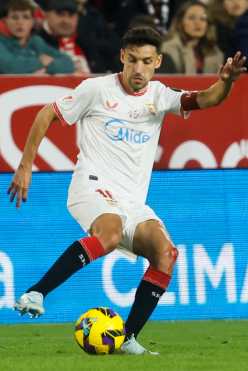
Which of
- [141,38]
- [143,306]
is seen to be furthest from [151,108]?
[143,306]

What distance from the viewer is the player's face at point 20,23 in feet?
40.4

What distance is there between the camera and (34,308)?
7441mm

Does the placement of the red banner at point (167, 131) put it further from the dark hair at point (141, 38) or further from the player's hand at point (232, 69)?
the player's hand at point (232, 69)

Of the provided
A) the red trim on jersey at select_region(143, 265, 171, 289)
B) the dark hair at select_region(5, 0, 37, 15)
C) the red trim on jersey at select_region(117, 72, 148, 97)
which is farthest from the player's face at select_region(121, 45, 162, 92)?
the dark hair at select_region(5, 0, 37, 15)

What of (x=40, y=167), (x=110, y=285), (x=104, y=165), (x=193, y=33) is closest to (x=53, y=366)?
(x=104, y=165)

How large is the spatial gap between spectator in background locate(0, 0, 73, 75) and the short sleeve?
379 cm

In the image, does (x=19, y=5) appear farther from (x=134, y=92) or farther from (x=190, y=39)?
(x=134, y=92)

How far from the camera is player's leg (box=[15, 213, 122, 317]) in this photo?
772 cm

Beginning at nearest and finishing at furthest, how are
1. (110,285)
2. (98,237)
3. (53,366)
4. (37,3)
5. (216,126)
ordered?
1. (53,366)
2. (98,237)
3. (110,285)
4. (216,126)
5. (37,3)

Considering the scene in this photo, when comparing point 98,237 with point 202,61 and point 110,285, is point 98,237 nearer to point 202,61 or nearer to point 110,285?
point 110,285

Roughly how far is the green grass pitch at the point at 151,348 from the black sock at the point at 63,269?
0.45 metres

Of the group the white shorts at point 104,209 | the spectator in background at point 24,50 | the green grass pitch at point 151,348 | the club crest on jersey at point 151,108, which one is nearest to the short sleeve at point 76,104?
the club crest on jersey at point 151,108

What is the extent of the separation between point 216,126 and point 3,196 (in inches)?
87.1

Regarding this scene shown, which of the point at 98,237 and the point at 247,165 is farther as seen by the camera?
the point at 247,165
